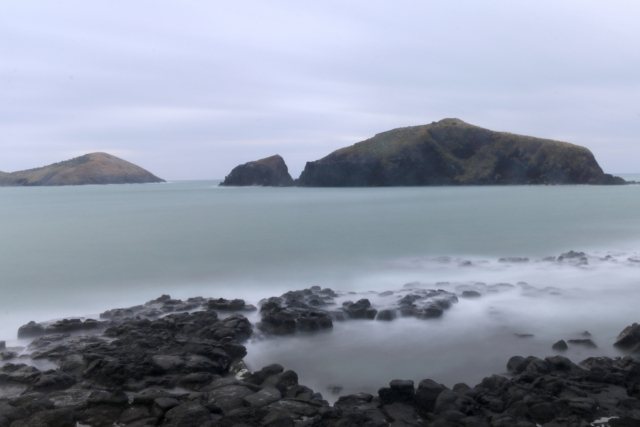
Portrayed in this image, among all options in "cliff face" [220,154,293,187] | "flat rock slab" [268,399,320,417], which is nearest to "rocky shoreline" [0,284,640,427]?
"flat rock slab" [268,399,320,417]

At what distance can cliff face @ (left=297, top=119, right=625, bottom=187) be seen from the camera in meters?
92.3

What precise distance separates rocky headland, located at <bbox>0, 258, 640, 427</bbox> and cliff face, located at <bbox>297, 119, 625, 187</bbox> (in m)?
92.1

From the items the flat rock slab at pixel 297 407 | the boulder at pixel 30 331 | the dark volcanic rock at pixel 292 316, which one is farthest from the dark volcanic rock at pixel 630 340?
the boulder at pixel 30 331

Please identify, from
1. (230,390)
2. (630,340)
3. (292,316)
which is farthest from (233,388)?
(630,340)

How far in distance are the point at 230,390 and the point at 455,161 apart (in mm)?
98070

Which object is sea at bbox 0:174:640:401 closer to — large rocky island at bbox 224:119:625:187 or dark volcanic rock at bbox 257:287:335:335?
dark volcanic rock at bbox 257:287:335:335

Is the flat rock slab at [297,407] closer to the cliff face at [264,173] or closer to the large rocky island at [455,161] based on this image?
the large rocky island at [455,161]

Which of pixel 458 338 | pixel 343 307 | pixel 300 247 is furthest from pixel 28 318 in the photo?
pixel 300 247

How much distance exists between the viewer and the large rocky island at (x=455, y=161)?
303 ft

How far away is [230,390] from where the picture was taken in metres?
5.14

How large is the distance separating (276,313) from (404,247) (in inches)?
400

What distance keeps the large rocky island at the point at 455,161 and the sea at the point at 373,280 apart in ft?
239

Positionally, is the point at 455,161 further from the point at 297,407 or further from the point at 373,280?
the point at 297,407

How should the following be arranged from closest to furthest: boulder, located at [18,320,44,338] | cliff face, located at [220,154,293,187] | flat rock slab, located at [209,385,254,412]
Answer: flat rock slab, located at [209,385,254,412], boulder, located at [18,320,44,338], cliff face, located at [220,154,293,187]
